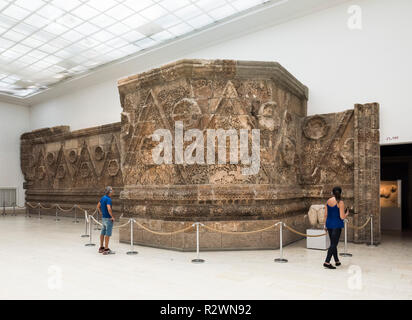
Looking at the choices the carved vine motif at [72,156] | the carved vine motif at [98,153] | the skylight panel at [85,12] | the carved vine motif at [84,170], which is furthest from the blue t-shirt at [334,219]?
the carved vine motif at [72,156]

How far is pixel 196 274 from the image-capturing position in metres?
5.18

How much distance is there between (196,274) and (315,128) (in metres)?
5.38

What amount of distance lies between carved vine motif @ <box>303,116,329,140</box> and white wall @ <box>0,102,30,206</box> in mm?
14970

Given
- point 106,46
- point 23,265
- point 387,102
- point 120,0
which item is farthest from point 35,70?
point 387,102

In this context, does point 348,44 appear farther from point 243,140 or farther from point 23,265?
point 23,265

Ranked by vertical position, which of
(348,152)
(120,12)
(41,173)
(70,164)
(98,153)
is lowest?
(41,173)

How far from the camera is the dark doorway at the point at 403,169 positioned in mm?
11336

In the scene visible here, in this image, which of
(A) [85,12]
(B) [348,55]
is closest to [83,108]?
(A) [85,12]

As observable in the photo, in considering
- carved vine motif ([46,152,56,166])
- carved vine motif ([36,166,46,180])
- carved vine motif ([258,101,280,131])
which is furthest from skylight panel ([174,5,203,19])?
carved vine motif ([36,166,46,180])

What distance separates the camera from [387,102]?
798 centimetres

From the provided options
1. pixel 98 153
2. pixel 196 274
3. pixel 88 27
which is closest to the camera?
pixel 196 274

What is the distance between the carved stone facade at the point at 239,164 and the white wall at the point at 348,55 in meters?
0.44

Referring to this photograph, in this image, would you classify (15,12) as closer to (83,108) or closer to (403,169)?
(83,108)

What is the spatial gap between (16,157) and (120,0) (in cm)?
1191
